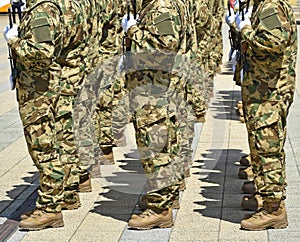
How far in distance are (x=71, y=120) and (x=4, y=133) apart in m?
3.39

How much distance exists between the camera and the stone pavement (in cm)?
562

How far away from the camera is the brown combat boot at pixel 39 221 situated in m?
5.77

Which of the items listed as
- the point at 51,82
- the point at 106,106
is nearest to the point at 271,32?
the point at 51,82

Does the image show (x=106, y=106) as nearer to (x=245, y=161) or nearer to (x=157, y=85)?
(x=245, y=161)

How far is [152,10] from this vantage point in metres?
5.40

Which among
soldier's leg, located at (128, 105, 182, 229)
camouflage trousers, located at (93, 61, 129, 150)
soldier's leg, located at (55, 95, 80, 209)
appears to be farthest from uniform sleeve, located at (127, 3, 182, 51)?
camouflage trousers, located at (93, 61, 129, 150)

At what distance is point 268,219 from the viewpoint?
5602 millimetres

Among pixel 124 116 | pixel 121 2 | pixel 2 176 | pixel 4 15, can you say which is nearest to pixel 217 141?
pixel 124 116

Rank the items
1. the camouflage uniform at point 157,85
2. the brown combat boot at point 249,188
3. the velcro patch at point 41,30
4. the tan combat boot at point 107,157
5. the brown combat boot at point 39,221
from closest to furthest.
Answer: the velcro patch at point 41,30 → the camouflage uniform at point 157,85 → the brown combat boot at point 39,221 → the brown combat boot at point 249,188 → the tan combat boot at point 107,157

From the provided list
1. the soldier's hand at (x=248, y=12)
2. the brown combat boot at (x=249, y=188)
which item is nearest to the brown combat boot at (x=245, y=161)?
the brown combat boot at (x=249, y=188)

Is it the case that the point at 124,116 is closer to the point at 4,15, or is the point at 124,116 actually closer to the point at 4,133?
the point at 4,133

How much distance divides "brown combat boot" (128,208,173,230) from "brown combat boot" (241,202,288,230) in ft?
1.78

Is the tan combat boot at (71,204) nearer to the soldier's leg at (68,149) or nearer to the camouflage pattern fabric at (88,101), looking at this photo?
the soldier's leg at (68,149)

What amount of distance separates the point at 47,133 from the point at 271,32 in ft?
5.70
